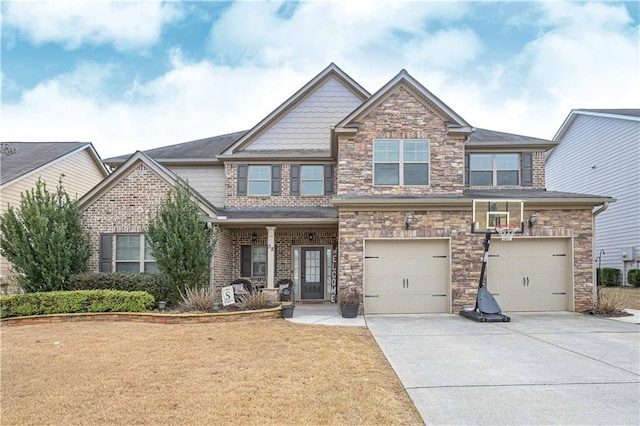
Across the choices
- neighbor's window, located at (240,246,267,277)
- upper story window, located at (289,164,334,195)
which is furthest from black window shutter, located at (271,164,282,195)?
neighbor's window, located at (240,246,267,277)

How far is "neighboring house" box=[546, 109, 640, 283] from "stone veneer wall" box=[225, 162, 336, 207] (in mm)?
10517

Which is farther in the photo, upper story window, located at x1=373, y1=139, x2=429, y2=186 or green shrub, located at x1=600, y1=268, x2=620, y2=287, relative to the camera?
green shrub, located at x1=600, y1=268, x2=620, y2=287

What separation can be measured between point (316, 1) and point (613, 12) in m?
9.39

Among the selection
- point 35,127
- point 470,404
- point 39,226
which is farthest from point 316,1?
point 35,127

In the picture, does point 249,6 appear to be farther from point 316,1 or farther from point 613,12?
point 613,12

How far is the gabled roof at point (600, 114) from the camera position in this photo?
20.3 meters

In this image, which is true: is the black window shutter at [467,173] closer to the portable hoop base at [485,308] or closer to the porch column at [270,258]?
the portable hoop base at [485,308]

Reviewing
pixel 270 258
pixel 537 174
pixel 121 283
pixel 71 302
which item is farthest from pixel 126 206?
pixel 537 174

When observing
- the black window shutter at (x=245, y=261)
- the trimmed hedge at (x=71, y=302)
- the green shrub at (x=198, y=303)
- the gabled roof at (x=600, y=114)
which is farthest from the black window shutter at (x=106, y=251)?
the gabled roof at (x=600, y=114)

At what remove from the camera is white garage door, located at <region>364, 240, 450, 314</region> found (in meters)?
13.4

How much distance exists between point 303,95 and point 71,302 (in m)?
10.6

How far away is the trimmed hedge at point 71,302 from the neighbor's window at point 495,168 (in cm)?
1201

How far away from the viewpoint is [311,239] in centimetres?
1688

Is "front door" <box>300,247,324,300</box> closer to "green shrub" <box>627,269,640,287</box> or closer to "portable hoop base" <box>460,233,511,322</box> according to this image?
"portable hoop base" <box>460,233,511,322</box>
